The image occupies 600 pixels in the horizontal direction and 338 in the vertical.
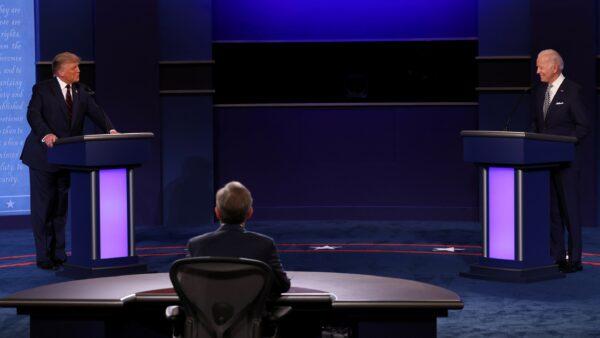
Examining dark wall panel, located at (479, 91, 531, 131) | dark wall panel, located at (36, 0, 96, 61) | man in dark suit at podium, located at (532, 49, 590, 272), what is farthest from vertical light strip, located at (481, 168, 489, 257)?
dark wall panel, located at (36, 0, 96, 61)

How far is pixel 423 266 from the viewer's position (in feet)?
25.1

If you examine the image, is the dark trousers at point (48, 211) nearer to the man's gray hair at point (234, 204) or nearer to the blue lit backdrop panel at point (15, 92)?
the blue lit backdrop panel at point (15, 92)

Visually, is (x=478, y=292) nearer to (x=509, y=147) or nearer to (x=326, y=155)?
(x=509, y=147)

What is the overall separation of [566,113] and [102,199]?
122 inches

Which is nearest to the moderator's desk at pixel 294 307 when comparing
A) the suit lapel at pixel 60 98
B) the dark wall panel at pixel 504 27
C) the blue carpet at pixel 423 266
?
the blue carpet at pixel 423 266

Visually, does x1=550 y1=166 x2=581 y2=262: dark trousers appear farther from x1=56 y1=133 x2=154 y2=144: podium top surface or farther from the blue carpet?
x1=56 y1=133 x2=154 y2=144: podium top surface

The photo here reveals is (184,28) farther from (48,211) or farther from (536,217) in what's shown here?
(536,217)

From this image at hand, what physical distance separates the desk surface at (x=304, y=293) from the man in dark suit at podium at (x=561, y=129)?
2.86 meters

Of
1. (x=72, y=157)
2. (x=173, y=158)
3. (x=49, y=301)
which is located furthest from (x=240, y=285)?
(x=173, y=158)

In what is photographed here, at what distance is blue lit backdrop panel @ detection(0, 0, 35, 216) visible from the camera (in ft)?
→ 31.5

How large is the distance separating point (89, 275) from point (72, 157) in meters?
0.78

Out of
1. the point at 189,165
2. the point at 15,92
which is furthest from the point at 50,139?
the point at 189,165

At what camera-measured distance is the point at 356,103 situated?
403 inches

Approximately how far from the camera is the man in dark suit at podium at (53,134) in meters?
7.45
